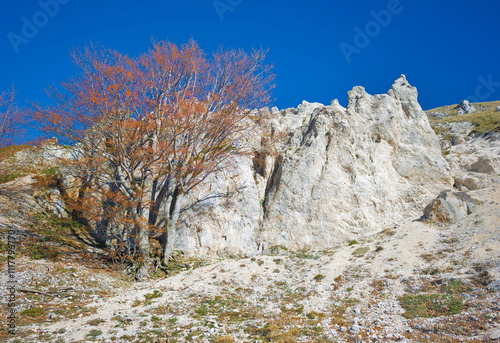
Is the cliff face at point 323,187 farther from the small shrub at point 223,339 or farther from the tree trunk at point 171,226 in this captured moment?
the small shrub at point 223,339

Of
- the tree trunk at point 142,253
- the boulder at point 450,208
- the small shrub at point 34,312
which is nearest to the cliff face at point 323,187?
the tree trunk at point 142,253

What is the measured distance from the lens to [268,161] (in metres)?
24.5

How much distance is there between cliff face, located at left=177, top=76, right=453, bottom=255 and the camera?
816 inches

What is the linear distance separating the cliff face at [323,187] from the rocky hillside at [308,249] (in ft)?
0.32

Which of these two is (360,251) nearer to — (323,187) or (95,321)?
(323,187)

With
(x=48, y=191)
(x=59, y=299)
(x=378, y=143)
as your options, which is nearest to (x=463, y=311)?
(x=59, y=299)

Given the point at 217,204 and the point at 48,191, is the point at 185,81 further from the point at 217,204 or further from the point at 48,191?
the point at 48,191

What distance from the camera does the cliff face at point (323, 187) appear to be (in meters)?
20.7

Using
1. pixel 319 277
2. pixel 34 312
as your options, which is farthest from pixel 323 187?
pixel 34 312

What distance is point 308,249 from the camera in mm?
20047

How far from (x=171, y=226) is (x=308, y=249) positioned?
8.88 meters

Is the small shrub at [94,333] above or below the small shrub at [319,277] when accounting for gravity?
below

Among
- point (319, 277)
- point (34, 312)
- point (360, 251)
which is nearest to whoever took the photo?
point (34, 312)

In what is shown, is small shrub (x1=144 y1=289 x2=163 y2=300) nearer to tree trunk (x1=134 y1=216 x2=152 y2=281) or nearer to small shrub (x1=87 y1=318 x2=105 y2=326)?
tree trunk (x1=134 y1=216 x2=152 y2=281)
